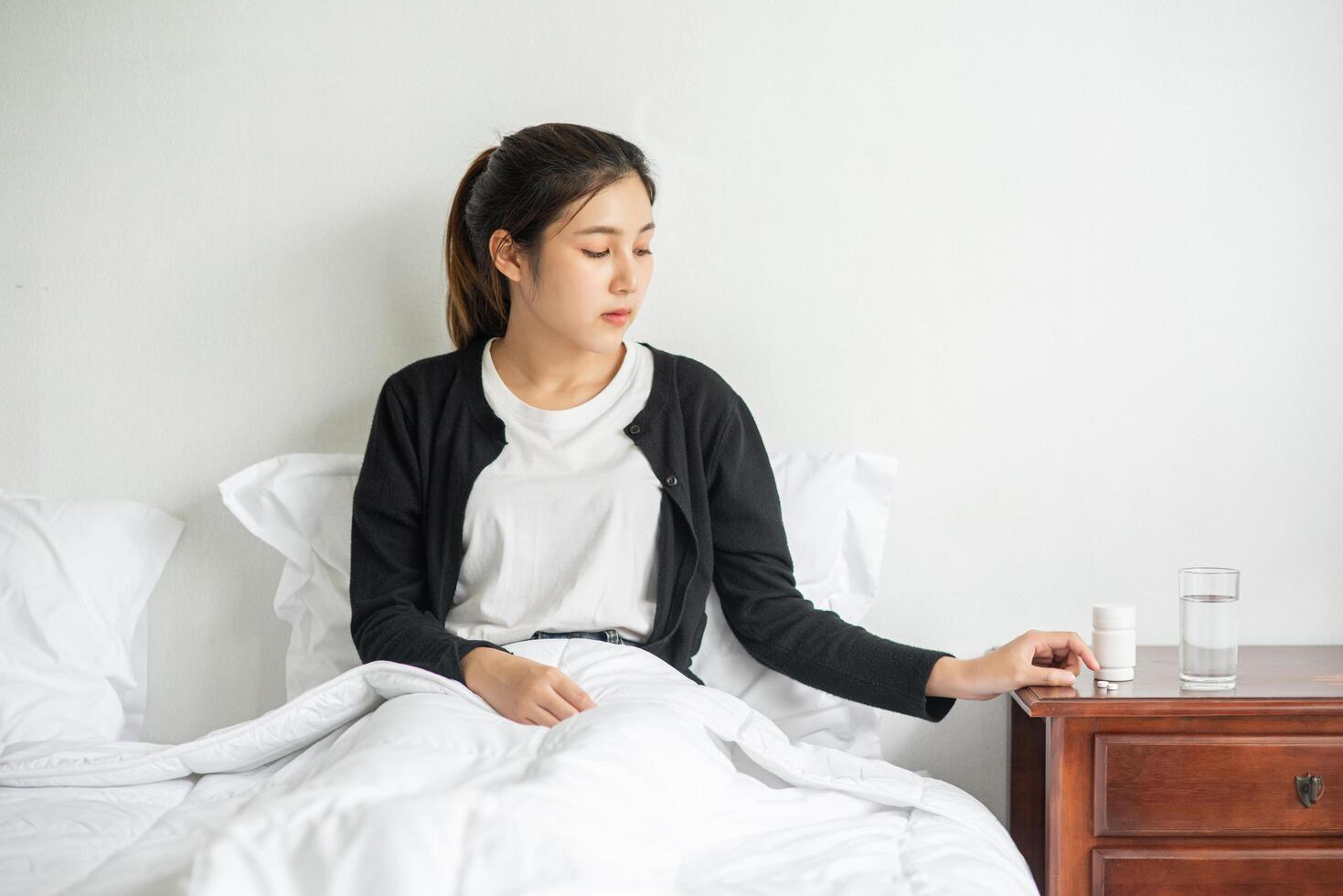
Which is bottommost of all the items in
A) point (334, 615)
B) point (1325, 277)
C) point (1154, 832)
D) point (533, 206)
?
point (1154, 832)

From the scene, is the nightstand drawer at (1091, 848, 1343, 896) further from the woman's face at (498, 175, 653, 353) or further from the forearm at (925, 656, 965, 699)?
the woman's face at (498, 175, 653, 353)

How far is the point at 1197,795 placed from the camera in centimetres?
119

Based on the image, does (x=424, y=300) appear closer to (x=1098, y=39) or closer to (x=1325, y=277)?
(x=1098, y=39)

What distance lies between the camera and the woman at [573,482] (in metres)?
1.32

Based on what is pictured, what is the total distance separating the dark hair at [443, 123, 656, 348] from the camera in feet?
4.33

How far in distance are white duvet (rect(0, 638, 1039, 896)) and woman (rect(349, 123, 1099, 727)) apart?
0.38ft

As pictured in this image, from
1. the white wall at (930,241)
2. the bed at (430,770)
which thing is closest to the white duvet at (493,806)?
the bed at (430,770)

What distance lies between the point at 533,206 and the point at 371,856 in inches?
31.5

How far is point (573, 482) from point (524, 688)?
12.4 inches

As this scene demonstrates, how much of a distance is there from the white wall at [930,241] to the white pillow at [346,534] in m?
0.08

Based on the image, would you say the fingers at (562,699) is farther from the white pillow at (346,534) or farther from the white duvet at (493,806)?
the white pillow at (346,534)

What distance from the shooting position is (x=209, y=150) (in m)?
1.63

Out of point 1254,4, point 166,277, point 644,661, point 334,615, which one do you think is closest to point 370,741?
point 644,661

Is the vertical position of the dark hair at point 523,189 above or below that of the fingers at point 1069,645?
above
